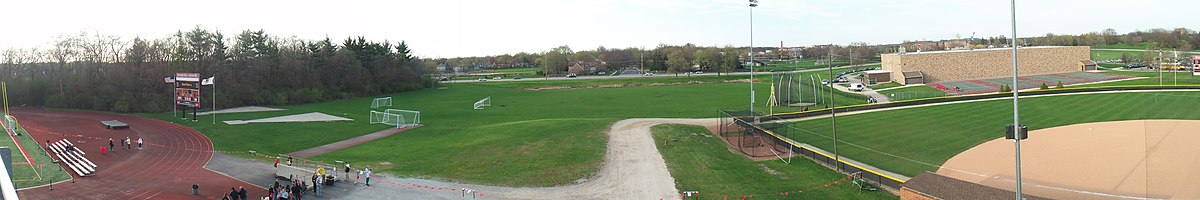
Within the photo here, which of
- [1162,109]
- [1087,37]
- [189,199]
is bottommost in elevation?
[189,199]

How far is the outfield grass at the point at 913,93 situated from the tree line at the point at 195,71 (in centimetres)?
6533

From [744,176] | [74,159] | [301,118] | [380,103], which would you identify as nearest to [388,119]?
[301,118]

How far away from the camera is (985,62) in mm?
70312

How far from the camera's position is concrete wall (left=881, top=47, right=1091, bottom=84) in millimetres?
66875

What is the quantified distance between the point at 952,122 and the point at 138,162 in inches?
1714

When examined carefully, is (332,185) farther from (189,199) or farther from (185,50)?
(185,50)

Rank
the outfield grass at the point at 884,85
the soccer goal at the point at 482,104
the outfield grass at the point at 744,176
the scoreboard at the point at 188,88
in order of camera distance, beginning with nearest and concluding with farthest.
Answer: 1. the outfield grass at the point at 744,176
2. the scoreboard at the point at 188,88
3. the soccer goal at the point at 482,104
4. the outfield grass at the point at 884,85

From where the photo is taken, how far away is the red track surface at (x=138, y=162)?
93.2 ft

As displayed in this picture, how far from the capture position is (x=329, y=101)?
88.5 metres

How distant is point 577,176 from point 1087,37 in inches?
2236

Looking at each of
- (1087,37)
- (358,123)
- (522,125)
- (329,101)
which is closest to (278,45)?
(329,101)

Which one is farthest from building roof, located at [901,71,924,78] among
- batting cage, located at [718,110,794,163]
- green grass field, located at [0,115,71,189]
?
green grass field, located at [0,115,71,189]

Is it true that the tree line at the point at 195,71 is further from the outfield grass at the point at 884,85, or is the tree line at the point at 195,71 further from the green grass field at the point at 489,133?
the outfield grass at the point at 884,85

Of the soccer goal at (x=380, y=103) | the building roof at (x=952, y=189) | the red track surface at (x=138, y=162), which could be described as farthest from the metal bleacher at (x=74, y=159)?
the soccer goal at (x=380, y=103)
